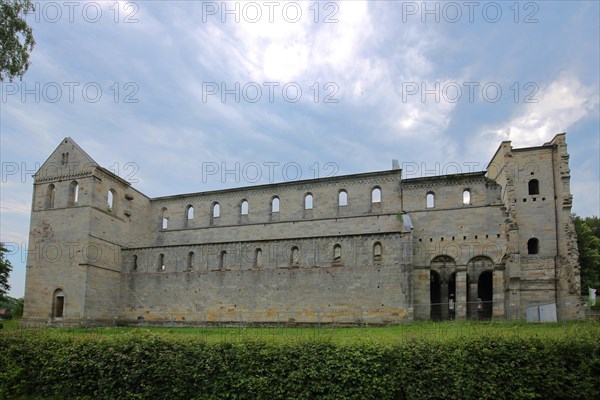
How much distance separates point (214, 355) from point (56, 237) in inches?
1112

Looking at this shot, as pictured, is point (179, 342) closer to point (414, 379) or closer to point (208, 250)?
point (414, 379)

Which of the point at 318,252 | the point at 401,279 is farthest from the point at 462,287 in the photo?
the point at 318,252

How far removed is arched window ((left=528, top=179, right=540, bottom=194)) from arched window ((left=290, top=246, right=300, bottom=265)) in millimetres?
16892

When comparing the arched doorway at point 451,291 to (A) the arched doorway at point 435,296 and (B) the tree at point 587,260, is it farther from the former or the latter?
(B) the tree at point 587,260

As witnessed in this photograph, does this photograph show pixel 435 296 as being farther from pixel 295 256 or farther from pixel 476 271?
pixel 295 256

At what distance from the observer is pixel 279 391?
949cm

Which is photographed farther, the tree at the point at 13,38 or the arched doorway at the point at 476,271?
the arched doorway at the point at 476,271

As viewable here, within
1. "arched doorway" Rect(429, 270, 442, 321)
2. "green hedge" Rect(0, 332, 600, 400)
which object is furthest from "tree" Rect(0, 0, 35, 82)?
"arched doorway" Rect(429, 270, 442, 321)

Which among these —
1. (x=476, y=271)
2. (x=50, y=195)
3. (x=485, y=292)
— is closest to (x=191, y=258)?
(x=50, y=195)

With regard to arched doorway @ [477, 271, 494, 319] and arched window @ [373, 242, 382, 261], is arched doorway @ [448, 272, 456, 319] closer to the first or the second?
arched doorway @ [477, 271, 494, 319]

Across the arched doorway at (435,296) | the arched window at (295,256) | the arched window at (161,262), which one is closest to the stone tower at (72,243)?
the arched window at (161,262)

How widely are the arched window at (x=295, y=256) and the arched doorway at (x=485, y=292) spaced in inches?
498

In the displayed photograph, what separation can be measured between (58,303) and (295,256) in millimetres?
17764

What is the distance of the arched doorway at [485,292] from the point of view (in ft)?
97.9
